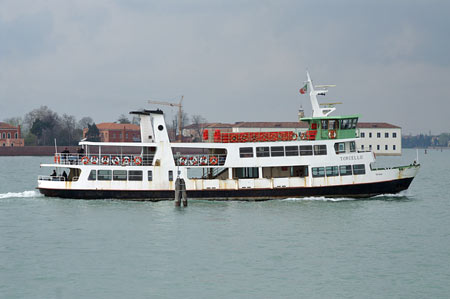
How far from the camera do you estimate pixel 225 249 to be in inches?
1059

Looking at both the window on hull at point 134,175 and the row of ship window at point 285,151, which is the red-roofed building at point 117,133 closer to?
the window on hull at point 134,175

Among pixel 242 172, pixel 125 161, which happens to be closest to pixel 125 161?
pixel 125 161

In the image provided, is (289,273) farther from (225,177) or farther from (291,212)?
(225,177)

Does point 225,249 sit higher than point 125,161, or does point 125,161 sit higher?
point 125,161

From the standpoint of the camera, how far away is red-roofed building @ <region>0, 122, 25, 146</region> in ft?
521

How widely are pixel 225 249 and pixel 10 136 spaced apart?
14731 centimetres

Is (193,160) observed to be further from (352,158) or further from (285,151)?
(352,158)

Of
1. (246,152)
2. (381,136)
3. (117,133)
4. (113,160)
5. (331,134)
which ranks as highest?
(117,133)

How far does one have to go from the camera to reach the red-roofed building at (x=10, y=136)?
15875 cm

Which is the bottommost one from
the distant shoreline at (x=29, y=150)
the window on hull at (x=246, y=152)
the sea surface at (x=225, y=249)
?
the sea surface at (x=225, y=249)

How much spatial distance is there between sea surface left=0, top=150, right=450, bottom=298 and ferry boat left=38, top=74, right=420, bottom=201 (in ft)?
2.86

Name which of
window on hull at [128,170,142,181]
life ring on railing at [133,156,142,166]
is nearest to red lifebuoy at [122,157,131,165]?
life ring on railing at [133,156,142,166]

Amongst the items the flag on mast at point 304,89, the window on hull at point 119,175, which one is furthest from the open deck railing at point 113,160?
the flag on mast at point 304,89

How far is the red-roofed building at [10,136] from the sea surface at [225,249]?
127 m
